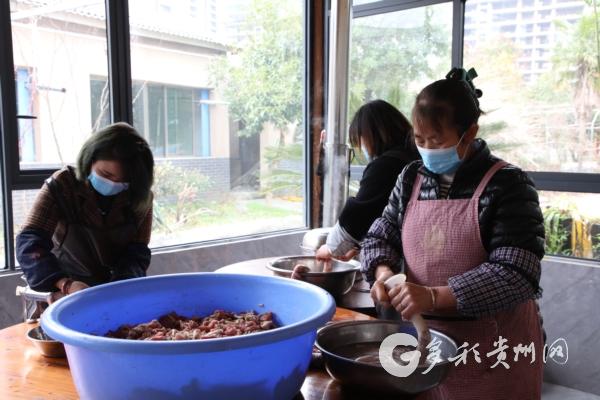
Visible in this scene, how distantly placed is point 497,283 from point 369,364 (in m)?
0.45

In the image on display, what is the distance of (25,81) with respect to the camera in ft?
8.93

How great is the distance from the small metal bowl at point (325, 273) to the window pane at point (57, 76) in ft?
5.27

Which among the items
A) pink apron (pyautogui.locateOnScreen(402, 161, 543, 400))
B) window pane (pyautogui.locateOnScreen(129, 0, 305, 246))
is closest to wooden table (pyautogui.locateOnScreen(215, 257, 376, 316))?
pink apron (pyautogui.locateOnScreen(402, 161, 543, 400))

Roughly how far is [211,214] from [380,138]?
77.1 inches

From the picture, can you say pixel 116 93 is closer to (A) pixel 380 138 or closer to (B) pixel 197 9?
(B) pixel 197 9

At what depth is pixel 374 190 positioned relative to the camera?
2064 millimetres

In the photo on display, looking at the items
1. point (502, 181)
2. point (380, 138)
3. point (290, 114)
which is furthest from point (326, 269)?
point (290, 114)

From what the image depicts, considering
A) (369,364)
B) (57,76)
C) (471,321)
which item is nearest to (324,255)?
(471,321)

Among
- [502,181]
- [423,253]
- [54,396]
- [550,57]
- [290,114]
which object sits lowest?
[54,396]

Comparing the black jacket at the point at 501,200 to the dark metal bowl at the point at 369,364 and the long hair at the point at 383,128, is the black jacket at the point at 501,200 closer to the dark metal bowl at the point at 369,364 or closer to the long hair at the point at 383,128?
the dark metal bowl at the point at 369,364

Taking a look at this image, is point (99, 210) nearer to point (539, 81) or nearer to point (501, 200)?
point (501, 200)

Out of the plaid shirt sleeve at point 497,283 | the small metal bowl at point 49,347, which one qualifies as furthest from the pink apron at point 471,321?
the small metal bowl at point 49,347

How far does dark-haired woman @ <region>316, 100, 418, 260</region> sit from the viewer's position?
6.73 feet

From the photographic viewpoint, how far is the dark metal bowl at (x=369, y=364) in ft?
3.23
